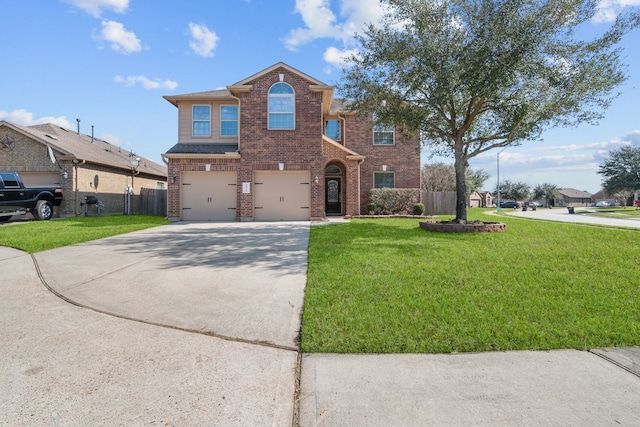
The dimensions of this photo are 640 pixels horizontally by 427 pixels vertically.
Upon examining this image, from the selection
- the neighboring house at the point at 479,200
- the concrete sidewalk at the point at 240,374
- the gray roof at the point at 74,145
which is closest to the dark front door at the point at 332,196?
the gray roof at the point at 74,145

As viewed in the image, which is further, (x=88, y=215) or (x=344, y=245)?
(x=88, y=215)

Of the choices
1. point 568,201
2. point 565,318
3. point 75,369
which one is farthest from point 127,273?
point 568,201

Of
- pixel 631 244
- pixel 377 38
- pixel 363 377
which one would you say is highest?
pixel 377 38

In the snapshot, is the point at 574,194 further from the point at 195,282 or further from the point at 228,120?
the point at 195,282

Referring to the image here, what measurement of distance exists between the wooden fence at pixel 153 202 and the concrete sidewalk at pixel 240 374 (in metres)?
15.0

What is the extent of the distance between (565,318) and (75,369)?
15.8ft

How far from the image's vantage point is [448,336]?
3273mm

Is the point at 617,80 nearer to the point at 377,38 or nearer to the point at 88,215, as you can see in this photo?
the point at 377,38

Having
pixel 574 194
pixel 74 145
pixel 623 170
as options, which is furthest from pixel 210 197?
pixel 574 194

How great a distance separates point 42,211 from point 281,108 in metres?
11.5

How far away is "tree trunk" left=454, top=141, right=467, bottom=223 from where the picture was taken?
11.3 metres

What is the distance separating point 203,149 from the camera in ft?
50.6

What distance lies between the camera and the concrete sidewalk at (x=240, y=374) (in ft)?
7.15

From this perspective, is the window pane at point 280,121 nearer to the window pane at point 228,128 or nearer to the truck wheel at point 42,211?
the window pane at point 228,128
